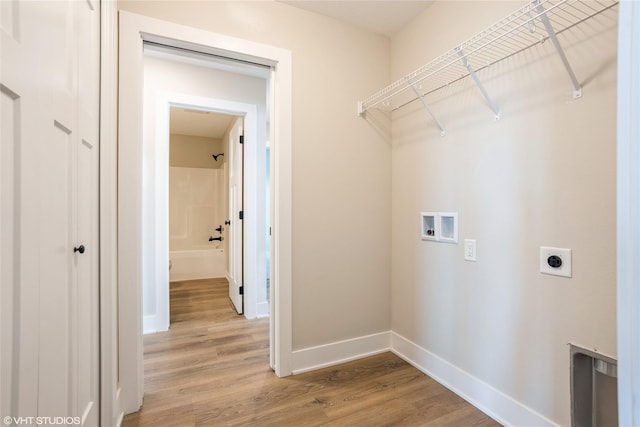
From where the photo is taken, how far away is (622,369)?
62cm

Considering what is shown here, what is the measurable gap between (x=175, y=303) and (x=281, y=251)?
231 centimetres

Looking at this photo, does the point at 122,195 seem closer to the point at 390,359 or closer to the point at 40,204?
the point at 40,204

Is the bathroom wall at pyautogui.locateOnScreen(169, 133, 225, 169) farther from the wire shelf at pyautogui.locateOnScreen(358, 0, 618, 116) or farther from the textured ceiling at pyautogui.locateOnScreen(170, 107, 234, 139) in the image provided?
the wire shelf at pyautogui.locateOnScreen(358, 0, 618, 116)

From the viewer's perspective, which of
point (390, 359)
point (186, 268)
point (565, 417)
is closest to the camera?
point (565, 417)

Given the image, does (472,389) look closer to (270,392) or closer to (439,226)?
(439,226)

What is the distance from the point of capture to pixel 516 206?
4.57ft

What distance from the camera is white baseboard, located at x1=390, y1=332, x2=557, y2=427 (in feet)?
4.47

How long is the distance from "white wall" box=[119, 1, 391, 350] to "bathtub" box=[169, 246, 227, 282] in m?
3.21

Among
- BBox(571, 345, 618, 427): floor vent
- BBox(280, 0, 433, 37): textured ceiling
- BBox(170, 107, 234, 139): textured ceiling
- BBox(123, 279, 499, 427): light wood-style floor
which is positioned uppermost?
BBox(170, 107, 234, 139): textured ceiling

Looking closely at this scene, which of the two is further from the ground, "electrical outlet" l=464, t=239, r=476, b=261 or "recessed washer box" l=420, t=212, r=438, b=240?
"recessed washer box" l=420, t=212, r=438, b=240

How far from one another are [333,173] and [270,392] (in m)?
1.42

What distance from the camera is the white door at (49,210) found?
0.62 meters

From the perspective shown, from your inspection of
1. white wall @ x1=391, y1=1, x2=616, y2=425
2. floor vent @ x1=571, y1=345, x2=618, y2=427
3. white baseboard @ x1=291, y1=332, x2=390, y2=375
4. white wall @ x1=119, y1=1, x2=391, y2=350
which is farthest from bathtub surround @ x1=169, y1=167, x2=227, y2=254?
floor vent @ x1=571, y1=345, x2=618, y2=427

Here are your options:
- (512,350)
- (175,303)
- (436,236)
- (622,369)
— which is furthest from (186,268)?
(622,369)
